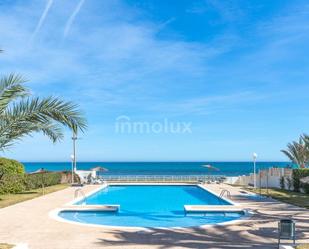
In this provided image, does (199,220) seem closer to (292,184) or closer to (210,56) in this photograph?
(292,184)

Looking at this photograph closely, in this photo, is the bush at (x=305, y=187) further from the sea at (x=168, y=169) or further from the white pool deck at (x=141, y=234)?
the sea at (x=168, y=169)

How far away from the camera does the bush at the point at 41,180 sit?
23.7 m

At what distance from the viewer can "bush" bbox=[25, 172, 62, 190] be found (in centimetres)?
2374

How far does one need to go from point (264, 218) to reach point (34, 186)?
15622mm

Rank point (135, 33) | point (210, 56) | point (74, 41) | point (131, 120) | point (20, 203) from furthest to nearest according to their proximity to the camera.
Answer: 1. point (131, 120)
2. point (210, 56)
3. point (74, 41)
4. point (135, 33)
5. point (20, 203)

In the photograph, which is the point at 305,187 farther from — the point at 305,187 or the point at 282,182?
the point at 282,182

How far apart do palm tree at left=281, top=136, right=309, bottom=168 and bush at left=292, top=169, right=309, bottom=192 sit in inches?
296

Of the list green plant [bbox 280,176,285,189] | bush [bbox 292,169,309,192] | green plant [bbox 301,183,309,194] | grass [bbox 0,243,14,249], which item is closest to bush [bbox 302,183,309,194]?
green plant [bbox 301,183,309,194]

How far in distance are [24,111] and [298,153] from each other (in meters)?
27.1

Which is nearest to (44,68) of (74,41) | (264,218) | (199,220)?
(74,41)

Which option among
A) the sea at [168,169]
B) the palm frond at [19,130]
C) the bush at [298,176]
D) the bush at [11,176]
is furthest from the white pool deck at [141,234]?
the sea at [168,169]

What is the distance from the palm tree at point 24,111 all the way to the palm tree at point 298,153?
2522cm

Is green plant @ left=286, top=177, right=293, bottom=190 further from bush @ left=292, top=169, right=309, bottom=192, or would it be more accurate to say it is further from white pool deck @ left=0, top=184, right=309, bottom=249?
white pool deck @ left=0, top=184, right=309, bottom=249

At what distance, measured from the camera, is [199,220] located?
45.4 ft
